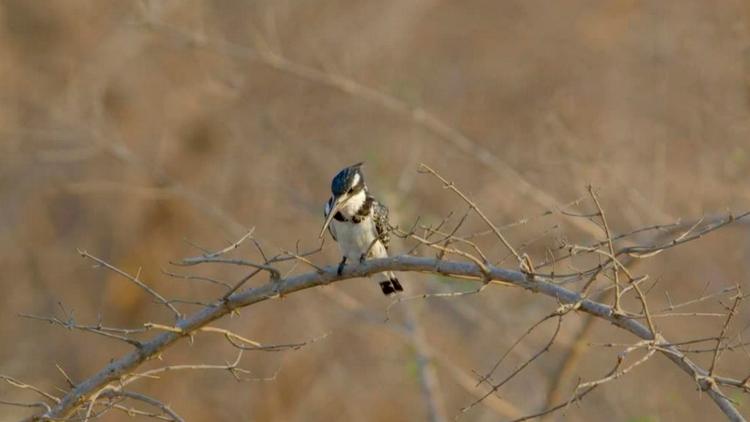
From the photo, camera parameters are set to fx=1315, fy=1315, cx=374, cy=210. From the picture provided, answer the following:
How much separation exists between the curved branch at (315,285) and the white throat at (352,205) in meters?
1.09

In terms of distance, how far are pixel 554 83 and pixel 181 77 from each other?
3.23 meters

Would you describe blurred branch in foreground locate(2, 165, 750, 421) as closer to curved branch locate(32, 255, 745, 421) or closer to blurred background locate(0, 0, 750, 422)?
curved branch locate(32, 255, 745, 421)

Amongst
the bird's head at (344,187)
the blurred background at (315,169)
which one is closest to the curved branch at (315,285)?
the bird's head at (344,187)

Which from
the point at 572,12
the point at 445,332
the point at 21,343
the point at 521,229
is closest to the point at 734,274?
the point at 521,229

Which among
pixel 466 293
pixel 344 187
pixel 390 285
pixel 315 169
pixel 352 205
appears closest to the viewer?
pixel 466 293

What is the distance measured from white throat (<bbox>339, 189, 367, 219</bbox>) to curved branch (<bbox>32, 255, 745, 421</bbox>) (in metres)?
1.09

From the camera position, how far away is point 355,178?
15.7ft

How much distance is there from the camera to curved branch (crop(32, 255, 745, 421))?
3.19 meters

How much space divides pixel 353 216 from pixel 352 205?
0.15ft

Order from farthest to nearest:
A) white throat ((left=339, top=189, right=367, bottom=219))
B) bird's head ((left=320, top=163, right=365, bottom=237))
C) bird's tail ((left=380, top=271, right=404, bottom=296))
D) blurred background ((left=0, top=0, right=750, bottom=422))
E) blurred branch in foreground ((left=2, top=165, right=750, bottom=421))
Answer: blurred background ((left=0, top=0, right=750, bottom=422)), bird's tail ((left=380, top=271, right=404, bottom=296)), white throat ((left=339, top=189, right=367, bottom=219)), bird's head ((left=320, top=163, right=365, bottom=237)), blurred branch in foreground ((left=2, top=165, right=750, bottom=421))

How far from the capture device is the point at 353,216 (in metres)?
4.86

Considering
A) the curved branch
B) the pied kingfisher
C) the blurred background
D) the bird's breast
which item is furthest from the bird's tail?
the blurred background

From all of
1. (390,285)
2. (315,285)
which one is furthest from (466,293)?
(390,285)

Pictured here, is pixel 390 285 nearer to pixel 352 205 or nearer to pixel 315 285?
pixel 352 205
